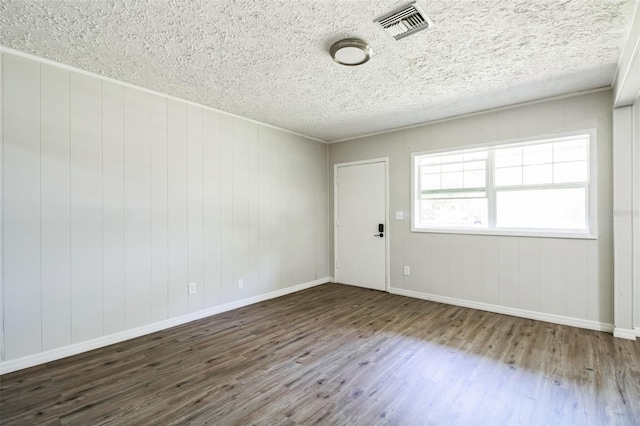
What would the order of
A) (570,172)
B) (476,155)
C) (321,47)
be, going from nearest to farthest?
(321,47) → (570,172) → (476,155)

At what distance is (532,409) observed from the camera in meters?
1.98

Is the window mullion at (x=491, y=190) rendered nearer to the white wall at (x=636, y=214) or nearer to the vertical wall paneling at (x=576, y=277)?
the vertical wall paneling at (x=576, y=277)

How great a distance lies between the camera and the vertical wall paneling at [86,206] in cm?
278

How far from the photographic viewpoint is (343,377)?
7.83 ft

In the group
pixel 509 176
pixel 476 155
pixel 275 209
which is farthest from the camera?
pixel 275 209

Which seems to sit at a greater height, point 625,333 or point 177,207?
point 177,207

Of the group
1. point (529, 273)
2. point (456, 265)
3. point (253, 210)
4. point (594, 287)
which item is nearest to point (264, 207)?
point (253, 210)

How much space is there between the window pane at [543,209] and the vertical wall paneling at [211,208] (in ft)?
12.2

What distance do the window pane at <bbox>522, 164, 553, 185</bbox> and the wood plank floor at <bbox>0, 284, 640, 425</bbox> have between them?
5.57 feet

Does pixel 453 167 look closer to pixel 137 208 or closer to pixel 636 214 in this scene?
pixel 636 214

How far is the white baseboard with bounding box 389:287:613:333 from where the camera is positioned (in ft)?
10.8

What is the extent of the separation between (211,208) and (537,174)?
4.11 metres

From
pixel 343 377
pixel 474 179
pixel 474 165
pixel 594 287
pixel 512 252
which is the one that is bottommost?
pixel 343 377

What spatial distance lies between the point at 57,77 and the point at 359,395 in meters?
3.70
